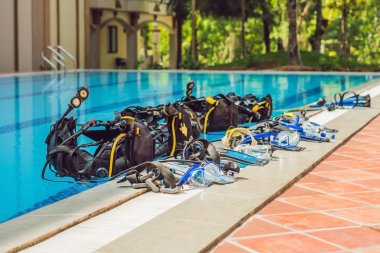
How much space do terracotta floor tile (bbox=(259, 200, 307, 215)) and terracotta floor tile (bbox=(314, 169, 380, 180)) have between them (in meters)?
1.05

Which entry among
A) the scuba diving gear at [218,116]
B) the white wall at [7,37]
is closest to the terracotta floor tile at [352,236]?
the scuba diving gear at [218,116]

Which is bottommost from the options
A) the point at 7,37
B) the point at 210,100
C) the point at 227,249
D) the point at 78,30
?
the point at 227,249

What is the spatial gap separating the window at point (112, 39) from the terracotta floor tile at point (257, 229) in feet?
99.6

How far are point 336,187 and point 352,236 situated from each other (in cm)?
130

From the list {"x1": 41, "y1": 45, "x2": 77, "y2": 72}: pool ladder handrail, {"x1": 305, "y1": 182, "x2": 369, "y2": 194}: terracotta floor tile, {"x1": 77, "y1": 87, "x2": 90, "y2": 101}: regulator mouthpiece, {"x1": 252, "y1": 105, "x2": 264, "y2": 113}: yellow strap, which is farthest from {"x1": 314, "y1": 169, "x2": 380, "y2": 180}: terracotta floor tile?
{"x1": 41, "y1": 45, "x2": 77, "y2": 72}: pool ladder handrail

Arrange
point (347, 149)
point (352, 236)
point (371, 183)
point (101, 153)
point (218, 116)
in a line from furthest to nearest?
point (218, 116), point (347, 149), point (101, 153), point (371, 183), point (352, 236)

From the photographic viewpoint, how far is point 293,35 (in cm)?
2608

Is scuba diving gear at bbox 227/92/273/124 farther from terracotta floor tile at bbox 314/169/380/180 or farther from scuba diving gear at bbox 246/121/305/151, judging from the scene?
terracotta floor tile at bbox 314/169/380/180

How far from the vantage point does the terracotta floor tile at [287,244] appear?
351 cm

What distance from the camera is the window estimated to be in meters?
34.1

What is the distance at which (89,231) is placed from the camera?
3.83 m

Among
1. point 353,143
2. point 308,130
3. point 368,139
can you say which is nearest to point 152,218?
point 308,130

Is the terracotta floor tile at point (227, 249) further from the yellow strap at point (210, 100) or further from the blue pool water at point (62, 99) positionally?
the yellow strap at point (210, 100)

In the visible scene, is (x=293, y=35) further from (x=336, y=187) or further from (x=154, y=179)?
(x=154, y=179)
